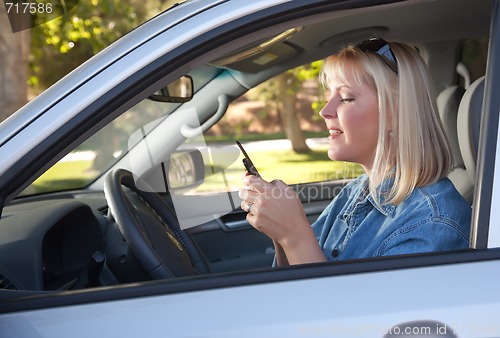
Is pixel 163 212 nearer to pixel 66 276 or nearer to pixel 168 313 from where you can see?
pixel 66 276

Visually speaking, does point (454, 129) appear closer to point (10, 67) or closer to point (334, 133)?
point (334, 133)

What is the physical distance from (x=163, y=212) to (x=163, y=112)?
48cm

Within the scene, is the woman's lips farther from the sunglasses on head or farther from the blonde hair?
the sunglasses on head

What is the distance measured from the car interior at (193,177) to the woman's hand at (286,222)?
0.42 feet

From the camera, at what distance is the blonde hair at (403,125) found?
1.97 m

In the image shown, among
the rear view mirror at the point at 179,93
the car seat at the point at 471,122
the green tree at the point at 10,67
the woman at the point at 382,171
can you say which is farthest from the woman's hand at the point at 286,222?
the green tree at the point at 10,67

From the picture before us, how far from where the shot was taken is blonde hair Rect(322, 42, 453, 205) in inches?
77.7

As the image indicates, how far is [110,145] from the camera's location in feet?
13.5

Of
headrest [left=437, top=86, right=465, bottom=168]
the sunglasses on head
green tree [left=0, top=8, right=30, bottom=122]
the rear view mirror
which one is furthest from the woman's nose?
green tree [left=0, top=8, right=30, bottom=122]

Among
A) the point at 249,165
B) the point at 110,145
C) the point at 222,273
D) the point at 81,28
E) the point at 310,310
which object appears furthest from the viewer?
the point at 81,28

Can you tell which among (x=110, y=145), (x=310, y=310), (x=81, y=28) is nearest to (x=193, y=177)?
(x=310, y=310)

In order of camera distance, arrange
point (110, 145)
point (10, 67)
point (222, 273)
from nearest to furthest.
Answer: point (222, 273)
point (110, 145)
point (10, 67)

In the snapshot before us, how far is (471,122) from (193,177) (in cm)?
91

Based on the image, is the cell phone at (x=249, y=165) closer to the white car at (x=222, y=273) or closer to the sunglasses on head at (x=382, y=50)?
the sunglasses on head at (x=382, y=50)
